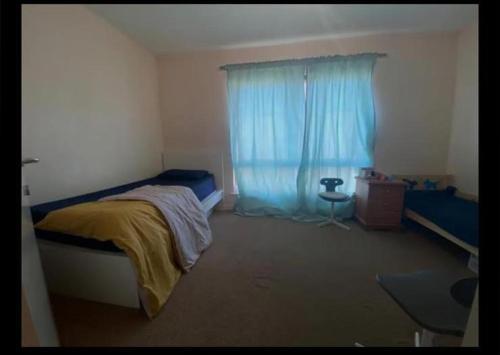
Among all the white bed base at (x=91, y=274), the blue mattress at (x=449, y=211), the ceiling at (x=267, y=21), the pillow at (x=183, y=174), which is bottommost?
the white bed base at (x=91, y=274)

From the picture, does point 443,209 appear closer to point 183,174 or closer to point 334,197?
point 334,197

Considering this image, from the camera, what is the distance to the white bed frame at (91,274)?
53.2 inches

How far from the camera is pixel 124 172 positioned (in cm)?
274

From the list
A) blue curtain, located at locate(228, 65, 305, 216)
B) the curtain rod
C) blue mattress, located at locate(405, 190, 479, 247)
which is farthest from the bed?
the curtain rod

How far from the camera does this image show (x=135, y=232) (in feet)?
4.55

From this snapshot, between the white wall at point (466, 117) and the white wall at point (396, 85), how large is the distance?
0.08m

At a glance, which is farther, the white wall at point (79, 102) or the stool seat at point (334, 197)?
the stool seat at point (334, 197)

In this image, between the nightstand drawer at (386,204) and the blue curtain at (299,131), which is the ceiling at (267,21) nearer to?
the blue curtain at (299,131)

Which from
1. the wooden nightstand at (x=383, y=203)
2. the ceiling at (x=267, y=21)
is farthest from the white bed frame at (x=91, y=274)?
the wooden nightstand at (x=383, y=203)

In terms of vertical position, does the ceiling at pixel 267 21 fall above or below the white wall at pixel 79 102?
above

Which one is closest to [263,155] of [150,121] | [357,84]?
[357,84]

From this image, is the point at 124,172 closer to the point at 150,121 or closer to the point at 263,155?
the point at 150,121

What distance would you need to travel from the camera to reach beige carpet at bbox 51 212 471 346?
1.18m

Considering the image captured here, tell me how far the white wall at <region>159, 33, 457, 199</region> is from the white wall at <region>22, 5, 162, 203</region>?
90 cm
